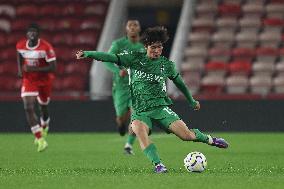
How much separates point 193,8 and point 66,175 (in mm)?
13461

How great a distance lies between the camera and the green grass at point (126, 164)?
8656 mm

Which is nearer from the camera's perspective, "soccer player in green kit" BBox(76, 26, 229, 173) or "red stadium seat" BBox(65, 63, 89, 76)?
"soccer player in green kit" BBox(76, 26, 229, 173)

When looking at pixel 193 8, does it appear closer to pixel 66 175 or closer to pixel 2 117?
pixel 2 117

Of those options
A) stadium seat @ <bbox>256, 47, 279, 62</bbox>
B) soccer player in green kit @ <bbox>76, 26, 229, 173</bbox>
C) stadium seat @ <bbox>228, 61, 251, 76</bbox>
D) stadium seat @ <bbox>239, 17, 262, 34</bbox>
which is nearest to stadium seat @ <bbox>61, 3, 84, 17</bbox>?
stadium seat @ <bbox>239, 17, 262, 34</bbox>

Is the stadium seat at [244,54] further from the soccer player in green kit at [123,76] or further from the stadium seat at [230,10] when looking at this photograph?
the soccer player in green kit at [123,76]

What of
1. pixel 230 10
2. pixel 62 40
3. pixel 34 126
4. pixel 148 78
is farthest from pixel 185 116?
pixel 148 78

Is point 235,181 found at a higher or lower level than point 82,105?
higher

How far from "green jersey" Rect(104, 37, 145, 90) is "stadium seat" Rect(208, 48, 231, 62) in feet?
24.6

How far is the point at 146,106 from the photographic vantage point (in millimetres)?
10289

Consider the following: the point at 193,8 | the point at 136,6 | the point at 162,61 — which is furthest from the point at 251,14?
the point at 162,61

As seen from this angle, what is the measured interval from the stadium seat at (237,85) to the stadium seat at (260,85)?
0.14 metres

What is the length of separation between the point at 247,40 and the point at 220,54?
0.71 meters

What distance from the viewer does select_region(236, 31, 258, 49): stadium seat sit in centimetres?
2186

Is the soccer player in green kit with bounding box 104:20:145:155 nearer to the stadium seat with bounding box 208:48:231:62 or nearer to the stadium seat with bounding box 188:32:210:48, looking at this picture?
the stadium seat with bounding box 208:48:231:62
